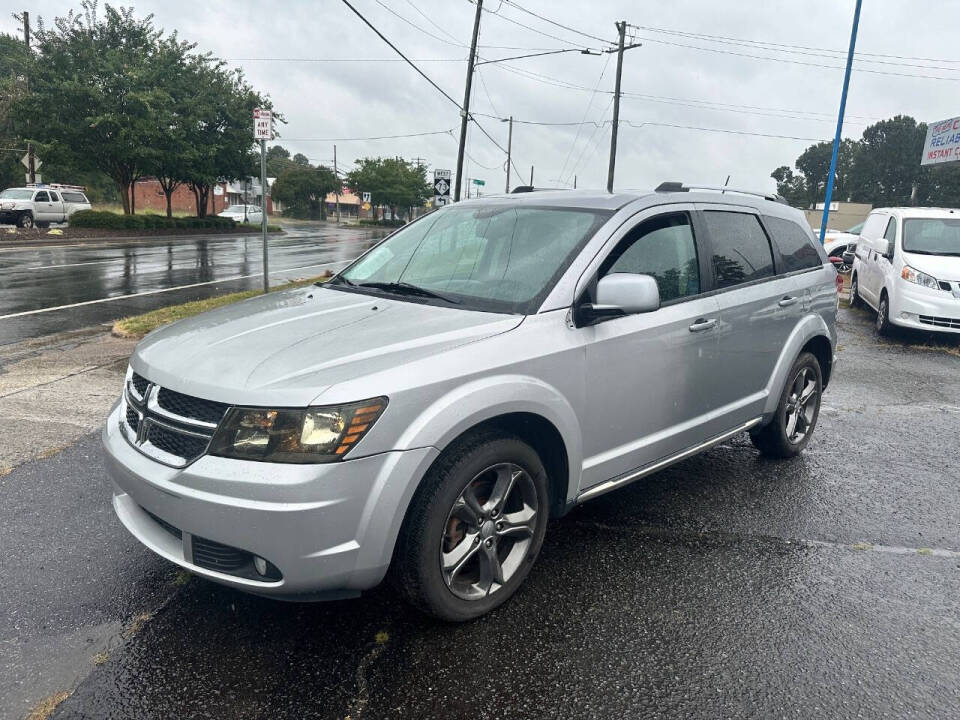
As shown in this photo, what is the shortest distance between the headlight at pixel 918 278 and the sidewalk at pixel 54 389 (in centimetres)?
979

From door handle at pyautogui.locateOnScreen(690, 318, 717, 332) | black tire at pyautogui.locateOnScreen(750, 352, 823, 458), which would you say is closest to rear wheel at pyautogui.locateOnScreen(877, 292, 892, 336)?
black tire at pyautogui.locateOnScreen(750, 352, 823, 458)

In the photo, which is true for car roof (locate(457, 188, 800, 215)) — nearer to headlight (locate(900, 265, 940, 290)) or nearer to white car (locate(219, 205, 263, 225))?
headlight (locate(900, 265, 940, 290))

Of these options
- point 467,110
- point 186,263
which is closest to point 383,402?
point 186,263

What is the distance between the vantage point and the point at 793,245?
16.4ft

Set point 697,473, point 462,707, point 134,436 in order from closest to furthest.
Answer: point 462,707, point 134,436, point 697,473

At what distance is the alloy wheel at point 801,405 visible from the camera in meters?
5.05

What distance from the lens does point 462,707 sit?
2518 millimetres

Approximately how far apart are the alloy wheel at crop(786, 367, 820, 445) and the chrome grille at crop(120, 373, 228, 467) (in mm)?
3790

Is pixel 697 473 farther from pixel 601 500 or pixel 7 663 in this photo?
pixel 7 663

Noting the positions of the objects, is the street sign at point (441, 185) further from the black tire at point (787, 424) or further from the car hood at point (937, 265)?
the black tire at point (787, 424)

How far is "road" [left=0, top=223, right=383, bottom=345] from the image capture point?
35.7 feet

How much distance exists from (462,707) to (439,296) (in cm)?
178

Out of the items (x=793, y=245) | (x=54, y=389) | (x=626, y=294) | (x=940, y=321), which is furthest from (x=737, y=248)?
(x=940, y=321)

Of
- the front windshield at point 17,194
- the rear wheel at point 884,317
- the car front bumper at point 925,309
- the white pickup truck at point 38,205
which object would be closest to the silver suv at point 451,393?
the car front bumper at point 925,309
